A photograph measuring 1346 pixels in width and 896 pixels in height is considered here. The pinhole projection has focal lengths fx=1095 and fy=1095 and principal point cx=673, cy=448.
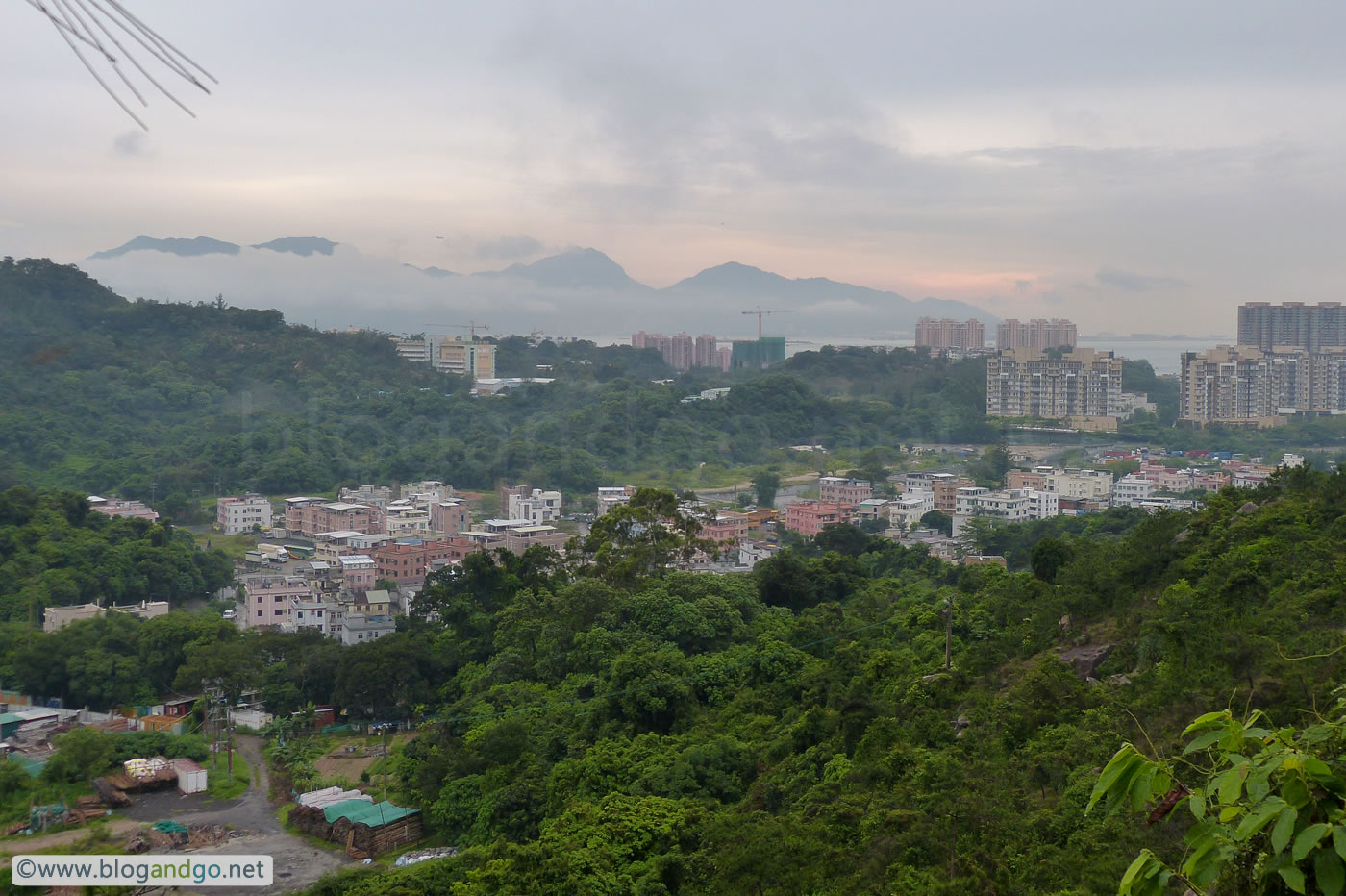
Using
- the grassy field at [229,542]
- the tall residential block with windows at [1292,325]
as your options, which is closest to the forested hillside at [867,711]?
the grassy field at [229,542]

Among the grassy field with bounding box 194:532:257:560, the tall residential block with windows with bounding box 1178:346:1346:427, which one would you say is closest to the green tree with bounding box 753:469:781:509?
the grassy field with bounding box 194:532:257:560

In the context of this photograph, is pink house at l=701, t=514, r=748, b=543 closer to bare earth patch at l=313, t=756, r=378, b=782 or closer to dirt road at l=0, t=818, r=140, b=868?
bare earth patch at l=313, t=756, r=378, b=782

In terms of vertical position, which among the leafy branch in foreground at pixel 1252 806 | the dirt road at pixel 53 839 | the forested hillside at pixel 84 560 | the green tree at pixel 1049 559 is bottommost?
the dirt road at pixel 53 839

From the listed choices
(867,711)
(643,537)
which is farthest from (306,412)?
(867,711)

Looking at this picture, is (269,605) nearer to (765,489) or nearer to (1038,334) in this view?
(765,489)

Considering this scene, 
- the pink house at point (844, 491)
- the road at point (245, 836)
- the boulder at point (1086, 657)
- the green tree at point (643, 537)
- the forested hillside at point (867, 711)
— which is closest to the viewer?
the forested hillside at point (867, 711)

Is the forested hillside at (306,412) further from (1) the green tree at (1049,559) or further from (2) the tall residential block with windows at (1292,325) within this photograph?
(1) the green tree at (1049,559)
